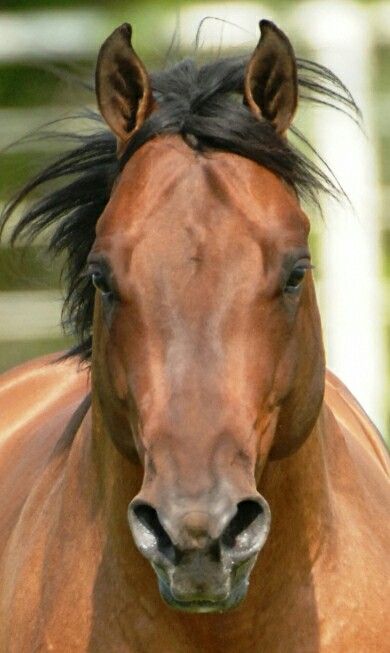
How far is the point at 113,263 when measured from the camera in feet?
11.1

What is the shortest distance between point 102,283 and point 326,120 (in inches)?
254

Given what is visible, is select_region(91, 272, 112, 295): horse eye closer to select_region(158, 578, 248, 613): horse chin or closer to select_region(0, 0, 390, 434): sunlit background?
select_region(158, 578, 248, 613): horse chin

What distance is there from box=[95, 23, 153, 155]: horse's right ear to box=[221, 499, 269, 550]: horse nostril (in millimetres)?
1029

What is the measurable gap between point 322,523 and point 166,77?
1104mm

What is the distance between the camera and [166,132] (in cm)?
362

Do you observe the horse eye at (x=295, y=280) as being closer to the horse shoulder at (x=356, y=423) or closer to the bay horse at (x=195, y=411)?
the bay horse at (x=195, y=411)

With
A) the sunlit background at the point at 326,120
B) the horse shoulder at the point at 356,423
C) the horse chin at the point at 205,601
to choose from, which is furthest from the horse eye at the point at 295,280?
the sunlit background at the point at 326,120

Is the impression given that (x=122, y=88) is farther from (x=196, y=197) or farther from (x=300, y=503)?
(x=300, y=503)

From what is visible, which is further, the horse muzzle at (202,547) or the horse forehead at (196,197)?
the horse forehead at (196,197)

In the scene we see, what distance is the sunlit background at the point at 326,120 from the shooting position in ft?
31.0

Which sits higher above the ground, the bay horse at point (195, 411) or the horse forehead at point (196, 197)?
the horse forehead at point (196, 197)

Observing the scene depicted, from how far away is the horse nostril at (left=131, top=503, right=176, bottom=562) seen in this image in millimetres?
3018

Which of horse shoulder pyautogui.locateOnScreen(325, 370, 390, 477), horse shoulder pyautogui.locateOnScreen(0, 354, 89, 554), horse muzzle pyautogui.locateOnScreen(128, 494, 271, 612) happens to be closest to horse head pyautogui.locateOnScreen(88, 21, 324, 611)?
horse muzzle pyautogui.locateOnScreen(128, 494, 271, 612)

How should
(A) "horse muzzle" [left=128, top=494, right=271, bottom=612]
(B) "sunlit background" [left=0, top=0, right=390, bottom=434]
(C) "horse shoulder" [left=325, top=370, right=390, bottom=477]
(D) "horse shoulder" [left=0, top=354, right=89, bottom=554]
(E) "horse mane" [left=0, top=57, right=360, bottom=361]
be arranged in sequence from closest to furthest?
(A) "horse muzzle" [left=128, top=494, right=271, bottom=612] → (E) "horse mane" [left=0, top=57, right=360, bottom=361] → (D) "horse shoulder" [left=0, top=354, right=89, bottom=554] → (C) "horse shoulder" [left=325, top=370, right=390, bottom=477] → (B) "sunlit background" [left=0, top=0, right=390, bottom=434]
